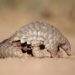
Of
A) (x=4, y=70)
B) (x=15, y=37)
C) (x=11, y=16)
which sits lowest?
(x=4, y=70)

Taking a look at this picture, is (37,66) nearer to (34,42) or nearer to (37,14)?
(34,42)

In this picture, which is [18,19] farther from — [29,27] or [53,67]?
[53,67]

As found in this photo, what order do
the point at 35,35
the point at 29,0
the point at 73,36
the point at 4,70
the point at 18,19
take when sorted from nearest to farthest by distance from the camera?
the point at 4,70 → the point at 35,35 → the point at 73,36 → the point at 18,19 → the point at 29,0

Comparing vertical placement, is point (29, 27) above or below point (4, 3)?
below

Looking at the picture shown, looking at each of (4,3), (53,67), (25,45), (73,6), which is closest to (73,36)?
(73,6)

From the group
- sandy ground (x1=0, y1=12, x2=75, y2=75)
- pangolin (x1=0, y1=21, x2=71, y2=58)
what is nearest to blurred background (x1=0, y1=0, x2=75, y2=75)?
pangolin (x1=0, y1=21, x2=71, y2=58)

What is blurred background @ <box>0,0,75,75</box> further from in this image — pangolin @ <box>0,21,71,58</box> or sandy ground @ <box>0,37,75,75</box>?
sandy ground @ <box>0,37,75,75</box>

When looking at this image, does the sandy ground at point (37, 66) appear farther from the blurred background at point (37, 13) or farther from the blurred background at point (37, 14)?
the blurred background at point (37, 13)
